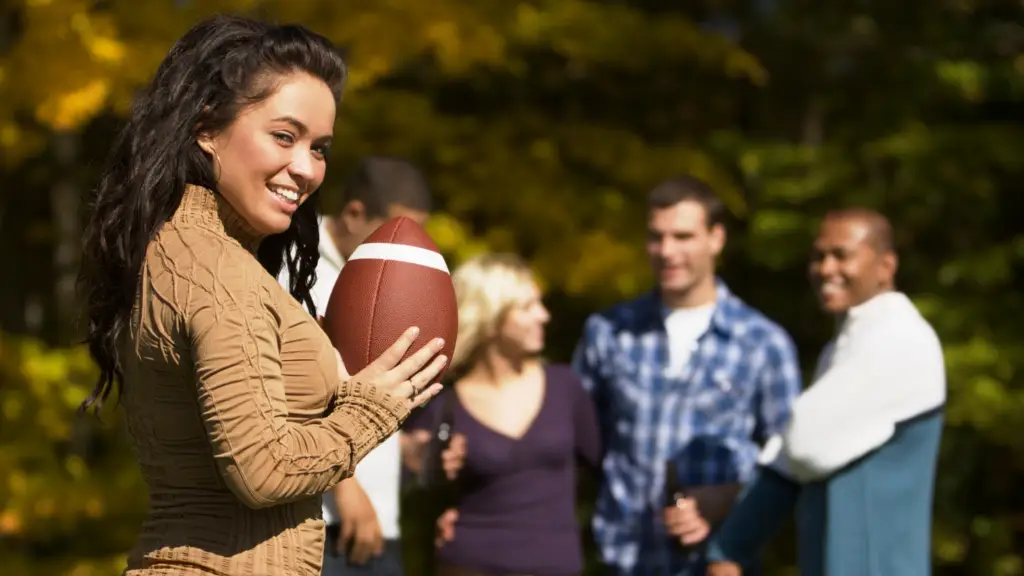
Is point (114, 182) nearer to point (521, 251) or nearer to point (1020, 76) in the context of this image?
point (521, 251)

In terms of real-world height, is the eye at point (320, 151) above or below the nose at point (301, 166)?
above

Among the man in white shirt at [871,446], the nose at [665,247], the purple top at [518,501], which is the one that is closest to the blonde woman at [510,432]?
the purple top at [518,501]

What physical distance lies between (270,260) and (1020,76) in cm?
549

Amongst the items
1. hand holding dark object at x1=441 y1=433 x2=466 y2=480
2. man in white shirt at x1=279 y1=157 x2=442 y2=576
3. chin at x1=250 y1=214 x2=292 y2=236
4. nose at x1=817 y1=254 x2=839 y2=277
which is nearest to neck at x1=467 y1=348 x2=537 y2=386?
hand holding dark object at x1=441 y1=433 x2=466 y2=480

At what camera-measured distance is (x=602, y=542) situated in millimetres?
4582

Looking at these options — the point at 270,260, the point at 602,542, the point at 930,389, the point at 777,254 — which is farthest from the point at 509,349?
the point at 777,254

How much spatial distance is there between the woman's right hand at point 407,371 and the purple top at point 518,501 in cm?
179

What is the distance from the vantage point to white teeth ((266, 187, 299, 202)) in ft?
7.98

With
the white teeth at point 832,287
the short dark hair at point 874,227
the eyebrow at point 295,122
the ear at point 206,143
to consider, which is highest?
the short dark hair at point 874,227

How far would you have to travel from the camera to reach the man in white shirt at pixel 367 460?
12.6 feet

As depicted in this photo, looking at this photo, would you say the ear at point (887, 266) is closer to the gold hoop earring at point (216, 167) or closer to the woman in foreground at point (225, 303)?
the woman in foreground at point (225, 303)

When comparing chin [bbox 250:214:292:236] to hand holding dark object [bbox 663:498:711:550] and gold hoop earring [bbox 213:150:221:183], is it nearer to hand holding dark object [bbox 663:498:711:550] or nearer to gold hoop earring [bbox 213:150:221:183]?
gold hoop earring [bbox 213:150:221:183]

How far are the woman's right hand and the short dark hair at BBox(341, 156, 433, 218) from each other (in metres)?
1.55

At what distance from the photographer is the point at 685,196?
478cm
